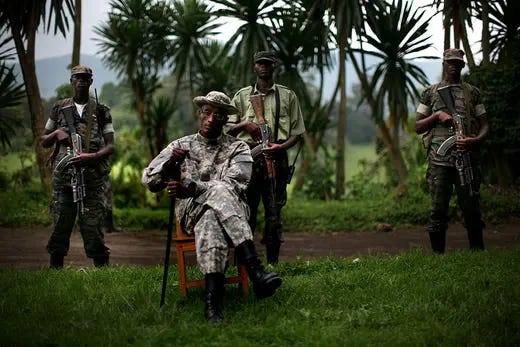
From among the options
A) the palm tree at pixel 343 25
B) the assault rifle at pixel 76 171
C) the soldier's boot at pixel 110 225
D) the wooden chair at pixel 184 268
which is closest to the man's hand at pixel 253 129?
the assault rifle at pixel 76 171

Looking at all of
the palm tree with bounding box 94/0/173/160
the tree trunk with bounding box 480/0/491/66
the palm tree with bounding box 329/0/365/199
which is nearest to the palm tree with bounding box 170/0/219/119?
the palm tree with bounding box 94/0/173/160

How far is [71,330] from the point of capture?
4.79 m

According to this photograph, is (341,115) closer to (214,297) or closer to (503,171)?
(503,171)

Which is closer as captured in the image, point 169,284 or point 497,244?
point 169,284

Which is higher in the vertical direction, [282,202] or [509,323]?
[282,202]

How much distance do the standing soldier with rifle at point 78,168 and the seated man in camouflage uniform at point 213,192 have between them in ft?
6.22

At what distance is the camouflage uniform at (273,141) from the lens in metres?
7.25

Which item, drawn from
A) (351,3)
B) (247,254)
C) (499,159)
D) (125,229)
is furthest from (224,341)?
(351,3)

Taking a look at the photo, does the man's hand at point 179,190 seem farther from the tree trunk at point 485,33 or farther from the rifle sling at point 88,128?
the tree trunk at point 485,33

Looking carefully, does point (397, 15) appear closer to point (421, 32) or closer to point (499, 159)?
point (421, 32)

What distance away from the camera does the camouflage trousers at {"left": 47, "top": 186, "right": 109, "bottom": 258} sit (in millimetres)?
7285

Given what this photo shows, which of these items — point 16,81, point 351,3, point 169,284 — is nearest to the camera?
point 169,284

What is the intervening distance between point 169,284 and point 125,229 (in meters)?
8.05

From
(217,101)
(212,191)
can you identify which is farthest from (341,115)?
(212,191)
